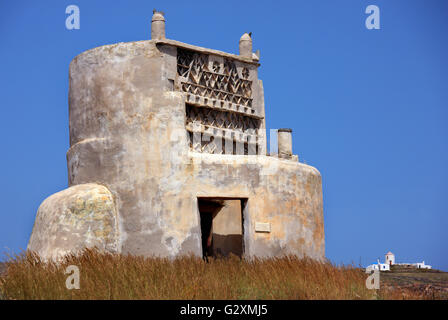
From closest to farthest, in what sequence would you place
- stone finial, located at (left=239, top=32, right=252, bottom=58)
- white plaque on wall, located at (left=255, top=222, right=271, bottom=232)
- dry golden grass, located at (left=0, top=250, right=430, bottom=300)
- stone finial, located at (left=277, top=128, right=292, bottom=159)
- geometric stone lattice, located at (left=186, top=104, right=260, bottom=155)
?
dry golden grass, located at (left=0, top=250, right=430, bottom=300), white plaque on wall, located at (left=255, top=222, right=271, bottom=232), geometric stone lattice, located at (left=186, top=104, right=260, bottom=155), stone finial, located at (left=277, top=128, right=292, bottom=159), stone finial, located at (left=239, top=32, right=252, bottom=58)

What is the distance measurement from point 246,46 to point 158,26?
10.2 feet

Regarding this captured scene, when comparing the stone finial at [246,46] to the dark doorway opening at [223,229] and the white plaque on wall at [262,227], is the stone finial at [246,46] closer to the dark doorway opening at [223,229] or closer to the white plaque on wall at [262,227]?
the dark doorway opening at [223,229]

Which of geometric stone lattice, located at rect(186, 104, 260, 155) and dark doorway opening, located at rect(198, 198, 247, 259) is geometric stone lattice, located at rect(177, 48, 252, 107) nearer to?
geometric stone lattice, located at rect(186, 104, 260, 155)

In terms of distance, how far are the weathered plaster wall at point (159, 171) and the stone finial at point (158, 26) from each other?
1.09 feet

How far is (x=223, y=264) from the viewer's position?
14773 mm

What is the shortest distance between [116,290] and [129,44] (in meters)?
7.61

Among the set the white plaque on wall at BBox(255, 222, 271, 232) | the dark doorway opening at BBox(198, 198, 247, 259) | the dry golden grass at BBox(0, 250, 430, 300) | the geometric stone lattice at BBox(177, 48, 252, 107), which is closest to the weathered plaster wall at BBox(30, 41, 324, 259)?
the white plaque on wall at BBox(255, 222, 271, 232)

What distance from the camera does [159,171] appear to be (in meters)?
16.6

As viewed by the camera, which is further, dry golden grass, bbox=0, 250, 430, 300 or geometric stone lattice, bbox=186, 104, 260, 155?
geometric stone lattice, bbox=186, 104, 260, 155

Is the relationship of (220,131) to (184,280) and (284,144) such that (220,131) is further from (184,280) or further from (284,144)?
(184,280)

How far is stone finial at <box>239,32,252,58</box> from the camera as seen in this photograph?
19.6m

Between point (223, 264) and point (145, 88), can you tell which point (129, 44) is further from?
point (223, 264)

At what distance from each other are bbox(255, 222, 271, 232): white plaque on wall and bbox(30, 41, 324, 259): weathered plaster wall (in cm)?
10
